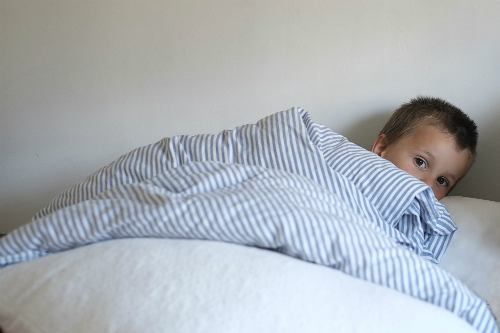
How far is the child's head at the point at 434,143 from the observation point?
1.12 m

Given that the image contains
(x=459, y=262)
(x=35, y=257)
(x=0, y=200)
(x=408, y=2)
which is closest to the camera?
(x=35, y=257)

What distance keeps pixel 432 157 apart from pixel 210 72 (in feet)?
2.14

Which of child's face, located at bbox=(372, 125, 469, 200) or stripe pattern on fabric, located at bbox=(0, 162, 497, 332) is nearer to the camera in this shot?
stripe pattern on fabric, located at bbox=(0, 162, 497, 332)

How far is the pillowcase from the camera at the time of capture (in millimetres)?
875

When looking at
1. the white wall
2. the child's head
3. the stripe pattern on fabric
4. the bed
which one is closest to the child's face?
the child's head

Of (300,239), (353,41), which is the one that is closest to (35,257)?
(300,239)

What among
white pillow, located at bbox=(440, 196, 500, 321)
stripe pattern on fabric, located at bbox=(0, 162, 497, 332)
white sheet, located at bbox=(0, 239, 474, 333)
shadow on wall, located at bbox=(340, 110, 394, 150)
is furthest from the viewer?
shadow on wall, located at bbox=(340, 110, 394, 150)

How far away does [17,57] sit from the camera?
1472mm

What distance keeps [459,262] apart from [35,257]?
706 mm

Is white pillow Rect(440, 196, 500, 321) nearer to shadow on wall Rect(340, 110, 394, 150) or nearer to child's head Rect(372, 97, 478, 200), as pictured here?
child's head Rect(372, 97, 478, 200)

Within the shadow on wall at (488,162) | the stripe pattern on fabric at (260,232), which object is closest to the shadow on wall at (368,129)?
the shadow on wall at (488,162)

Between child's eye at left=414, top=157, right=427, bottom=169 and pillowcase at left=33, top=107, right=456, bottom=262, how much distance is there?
20cm

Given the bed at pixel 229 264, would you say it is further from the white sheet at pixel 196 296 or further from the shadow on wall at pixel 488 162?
the shadow on wall at pixel 488 162

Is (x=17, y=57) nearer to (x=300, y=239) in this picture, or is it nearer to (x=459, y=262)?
(x=300, y=239)
